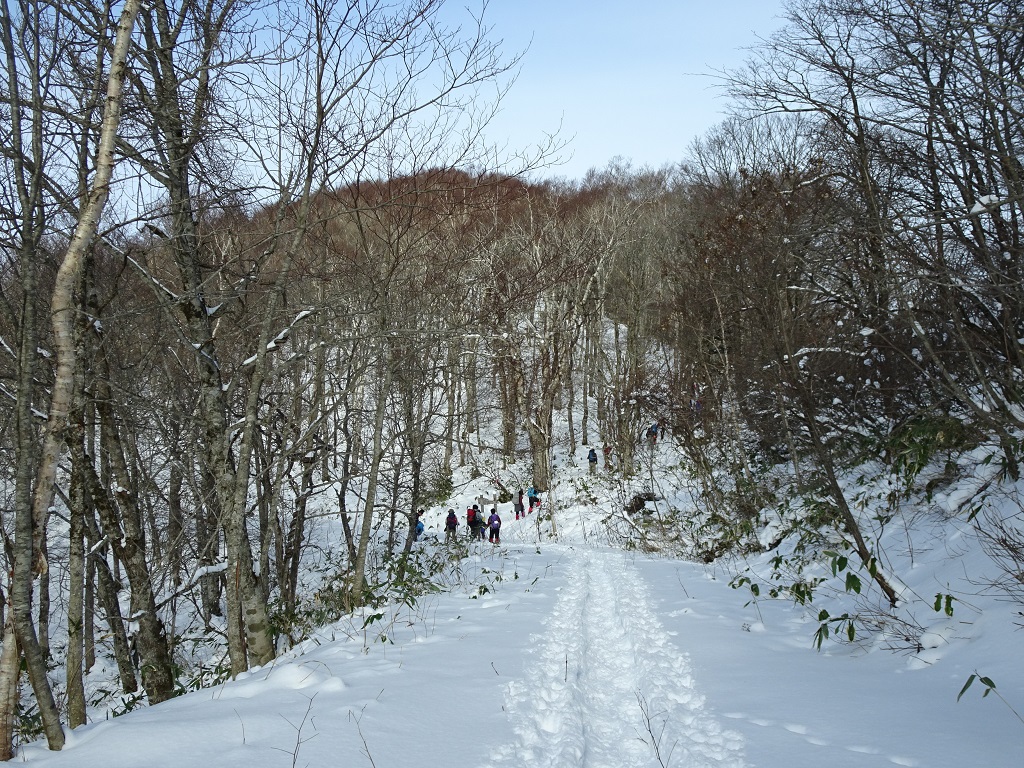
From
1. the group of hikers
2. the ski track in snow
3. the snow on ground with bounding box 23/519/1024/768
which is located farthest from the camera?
the group of hikers

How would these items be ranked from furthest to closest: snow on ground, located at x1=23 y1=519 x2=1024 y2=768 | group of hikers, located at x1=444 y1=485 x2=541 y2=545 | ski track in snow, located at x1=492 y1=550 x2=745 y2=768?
1. group of hikers, located at x1=444 y1=485 x2=541 y2=545
2. ski track in snow, located at x1=492 y1=550 x2=745 y2=768
3. snow on ground, located at x1=23 y1=519 x2=1024 y2=768

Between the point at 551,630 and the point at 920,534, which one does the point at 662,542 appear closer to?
the point at 920,534

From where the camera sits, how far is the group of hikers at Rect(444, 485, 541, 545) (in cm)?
1606

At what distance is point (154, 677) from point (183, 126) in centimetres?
618

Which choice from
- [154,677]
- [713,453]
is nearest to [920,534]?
[154,677]

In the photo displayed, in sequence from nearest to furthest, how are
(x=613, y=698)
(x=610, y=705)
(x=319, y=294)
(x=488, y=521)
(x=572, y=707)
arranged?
(x=572, y=707) < (x=610, y=705) < (x=613, y=698) < (x=319, y=294) < (x=488, y=521)

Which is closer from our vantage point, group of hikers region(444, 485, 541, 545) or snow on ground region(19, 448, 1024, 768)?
snow on ground region(19, 448, 1024, 768)

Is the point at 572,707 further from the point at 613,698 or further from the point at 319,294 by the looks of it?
the point at 319,294

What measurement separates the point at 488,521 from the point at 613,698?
1419cm

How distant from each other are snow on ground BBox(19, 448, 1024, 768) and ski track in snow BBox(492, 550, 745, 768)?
15mm

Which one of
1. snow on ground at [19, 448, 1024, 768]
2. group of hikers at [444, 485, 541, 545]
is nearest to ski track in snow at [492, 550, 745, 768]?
snow on ground at [19, 448, 1024, 768]

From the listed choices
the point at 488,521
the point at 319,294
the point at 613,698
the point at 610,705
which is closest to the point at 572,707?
the point at 610,705

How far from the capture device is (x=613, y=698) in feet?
14.0

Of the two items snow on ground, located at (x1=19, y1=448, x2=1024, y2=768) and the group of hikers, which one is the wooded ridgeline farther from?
the group of hikers
